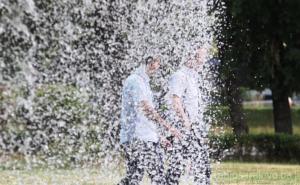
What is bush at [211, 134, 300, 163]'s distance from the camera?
55.6 feet

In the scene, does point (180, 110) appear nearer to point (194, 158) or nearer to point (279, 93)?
point (194, 158)

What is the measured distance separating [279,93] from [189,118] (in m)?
9.49

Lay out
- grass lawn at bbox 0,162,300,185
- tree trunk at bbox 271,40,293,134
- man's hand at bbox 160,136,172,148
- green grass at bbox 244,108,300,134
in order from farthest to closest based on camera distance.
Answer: green grass at bbox 244,108,300,134
tree trunk at bbox 271,40,293,134
grass lawn at bbox 0,162,300,185
man's hand at bbox 160,136,172,148

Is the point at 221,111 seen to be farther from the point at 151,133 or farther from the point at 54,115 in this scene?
the point at 151,133

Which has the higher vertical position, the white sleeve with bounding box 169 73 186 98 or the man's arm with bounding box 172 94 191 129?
the white sleeve with bounding box 169 73 186 98

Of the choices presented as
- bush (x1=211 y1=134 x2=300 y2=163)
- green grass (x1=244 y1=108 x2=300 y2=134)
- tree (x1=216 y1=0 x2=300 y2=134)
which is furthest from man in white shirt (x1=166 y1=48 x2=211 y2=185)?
green grass (x1=244 y1=108 x2=300 y2=134)

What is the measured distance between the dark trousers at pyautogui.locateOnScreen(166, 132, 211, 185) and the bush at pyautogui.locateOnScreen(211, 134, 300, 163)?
6.75m

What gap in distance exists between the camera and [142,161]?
925cm

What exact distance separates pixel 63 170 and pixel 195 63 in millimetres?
4683

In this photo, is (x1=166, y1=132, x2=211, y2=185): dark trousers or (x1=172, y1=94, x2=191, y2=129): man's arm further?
(x1=166, y1=132, x2=211, y2=185): dark trousers

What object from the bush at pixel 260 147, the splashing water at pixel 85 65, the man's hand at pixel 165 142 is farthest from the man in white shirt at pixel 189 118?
the bush at pixel 260 147

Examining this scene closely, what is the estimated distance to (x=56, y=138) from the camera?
15023 millimetres

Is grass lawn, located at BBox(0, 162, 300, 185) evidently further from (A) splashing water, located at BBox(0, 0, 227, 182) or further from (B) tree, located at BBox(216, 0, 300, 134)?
(B) tree, located at BBox(216, 0, 300, 134)

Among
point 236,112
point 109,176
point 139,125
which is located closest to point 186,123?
point 139,125
